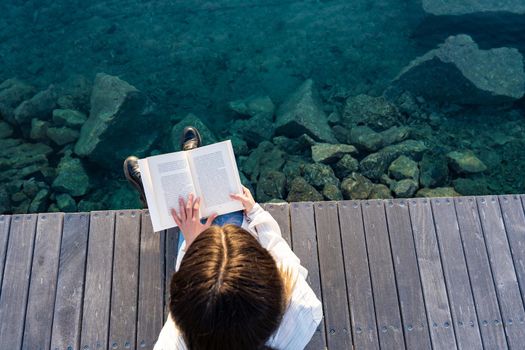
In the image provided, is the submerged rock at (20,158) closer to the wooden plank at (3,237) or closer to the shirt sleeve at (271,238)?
the wooden plank at (3,237)

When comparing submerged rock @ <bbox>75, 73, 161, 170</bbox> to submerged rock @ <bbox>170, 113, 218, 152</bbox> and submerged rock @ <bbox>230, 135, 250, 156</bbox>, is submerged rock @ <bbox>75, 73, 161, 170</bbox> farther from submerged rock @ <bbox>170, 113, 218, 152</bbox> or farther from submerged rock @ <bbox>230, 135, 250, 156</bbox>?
submerged rock @ <bbox>230, 135, 250, 156</bbox>

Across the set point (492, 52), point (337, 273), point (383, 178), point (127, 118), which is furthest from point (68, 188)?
point (492, 52)

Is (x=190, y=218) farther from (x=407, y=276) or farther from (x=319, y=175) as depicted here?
(x=319, y=175)

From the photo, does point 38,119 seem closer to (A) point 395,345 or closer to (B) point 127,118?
(B) point 127,118

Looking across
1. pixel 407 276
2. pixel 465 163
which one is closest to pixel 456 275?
pixel 407 276

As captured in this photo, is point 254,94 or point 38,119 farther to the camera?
point 254,94

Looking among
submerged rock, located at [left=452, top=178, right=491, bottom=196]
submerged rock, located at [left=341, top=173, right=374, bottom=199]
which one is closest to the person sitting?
submerged rock, located at [left=341, top=173, right=374, bottom=199]

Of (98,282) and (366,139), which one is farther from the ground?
(98,282)

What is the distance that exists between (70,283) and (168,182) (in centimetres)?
103

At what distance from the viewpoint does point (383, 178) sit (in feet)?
15.4

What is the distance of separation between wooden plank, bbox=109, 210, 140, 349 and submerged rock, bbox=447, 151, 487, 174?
368 cm

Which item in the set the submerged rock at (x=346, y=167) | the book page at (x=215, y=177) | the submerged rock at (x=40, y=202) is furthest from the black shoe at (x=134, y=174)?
the submerged rock at (x=346, y=167)

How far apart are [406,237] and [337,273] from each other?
639 millimetres

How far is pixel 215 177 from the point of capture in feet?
9.49
